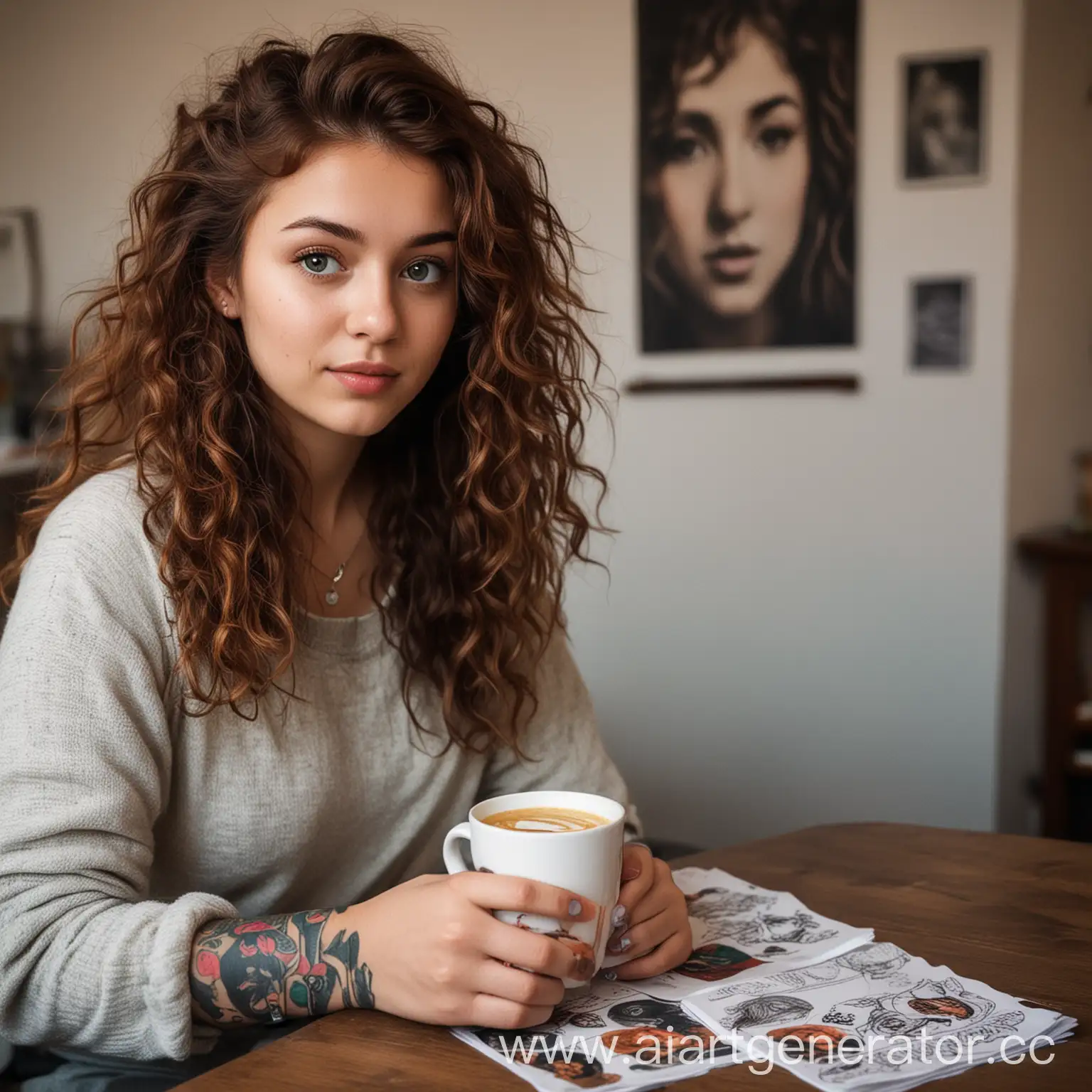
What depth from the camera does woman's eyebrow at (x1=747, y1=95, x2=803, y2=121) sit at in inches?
123

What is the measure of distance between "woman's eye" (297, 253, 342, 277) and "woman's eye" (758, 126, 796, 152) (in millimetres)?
2210

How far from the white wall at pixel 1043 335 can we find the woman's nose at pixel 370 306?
2.19 m

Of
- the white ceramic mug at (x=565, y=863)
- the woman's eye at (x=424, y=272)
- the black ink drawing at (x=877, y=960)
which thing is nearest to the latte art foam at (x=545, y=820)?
the white ceramic mug at (x=565, y=863)

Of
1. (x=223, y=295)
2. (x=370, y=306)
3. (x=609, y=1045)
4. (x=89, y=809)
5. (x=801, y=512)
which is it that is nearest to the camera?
(x=609, y=1045)

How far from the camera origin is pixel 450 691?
4.50ft

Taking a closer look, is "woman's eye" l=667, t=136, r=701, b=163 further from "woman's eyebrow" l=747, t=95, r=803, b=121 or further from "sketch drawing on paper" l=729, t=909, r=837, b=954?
"sketch drawing on paper" l=729, t=909, r=837, b=954

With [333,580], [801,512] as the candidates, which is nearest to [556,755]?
[333,580]

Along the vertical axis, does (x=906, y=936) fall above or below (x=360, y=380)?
below

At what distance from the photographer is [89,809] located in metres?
1.01

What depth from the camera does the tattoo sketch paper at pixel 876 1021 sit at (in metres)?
0.83

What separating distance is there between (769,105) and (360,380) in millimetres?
2263

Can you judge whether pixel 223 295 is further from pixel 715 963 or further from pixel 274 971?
pixel 715 963

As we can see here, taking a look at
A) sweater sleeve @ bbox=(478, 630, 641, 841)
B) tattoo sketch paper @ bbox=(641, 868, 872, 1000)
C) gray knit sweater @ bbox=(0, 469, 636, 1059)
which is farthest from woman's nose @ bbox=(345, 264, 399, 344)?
tattoo sketch paper @ bbox=(641, 868, 872, 1000)

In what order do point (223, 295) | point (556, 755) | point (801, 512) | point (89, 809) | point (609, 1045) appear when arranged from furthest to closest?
1. point (801, 512)
2. point (556, 755)
3. point (223, 295)
4. point (89, 809)
5. point (609, 1045)
